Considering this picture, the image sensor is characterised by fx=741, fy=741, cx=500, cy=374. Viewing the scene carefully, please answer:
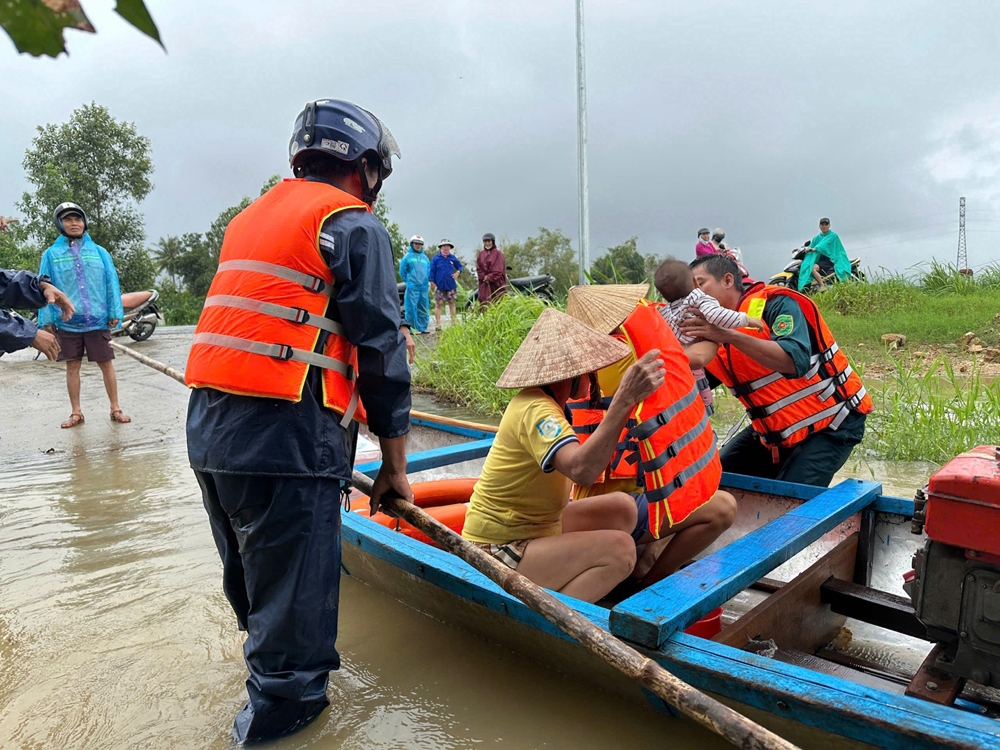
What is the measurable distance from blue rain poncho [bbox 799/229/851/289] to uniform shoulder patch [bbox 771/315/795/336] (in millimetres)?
10891

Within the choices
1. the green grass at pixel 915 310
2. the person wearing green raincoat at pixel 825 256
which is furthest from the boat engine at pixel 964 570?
the person wearing green raincoat at pixel 825 256

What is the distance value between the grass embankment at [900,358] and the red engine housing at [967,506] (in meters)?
3.47

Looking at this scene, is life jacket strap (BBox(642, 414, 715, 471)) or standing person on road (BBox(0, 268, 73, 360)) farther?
standing person on road (BBox(0, 268, 73, 360))

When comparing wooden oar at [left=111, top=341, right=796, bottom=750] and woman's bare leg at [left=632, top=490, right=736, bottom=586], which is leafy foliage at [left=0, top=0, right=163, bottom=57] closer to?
wooden oar at [left=111, top=341, right=796, bottom=750]

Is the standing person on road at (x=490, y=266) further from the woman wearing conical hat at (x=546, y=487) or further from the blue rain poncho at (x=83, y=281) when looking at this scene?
the woman wearing conical hat at (x=546, y=487)

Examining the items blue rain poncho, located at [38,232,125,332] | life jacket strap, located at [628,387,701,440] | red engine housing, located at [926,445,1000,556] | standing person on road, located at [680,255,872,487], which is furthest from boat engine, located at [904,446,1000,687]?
blue rain poncho, located at [38,232,125,332]

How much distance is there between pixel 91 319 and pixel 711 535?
557 centimetres

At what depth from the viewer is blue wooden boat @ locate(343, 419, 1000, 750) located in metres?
1.70

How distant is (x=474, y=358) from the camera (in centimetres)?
834

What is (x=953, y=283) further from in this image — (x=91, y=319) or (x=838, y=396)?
(x=91, y=319)

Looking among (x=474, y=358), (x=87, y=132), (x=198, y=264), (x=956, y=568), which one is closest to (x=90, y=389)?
(x=474, y=358)

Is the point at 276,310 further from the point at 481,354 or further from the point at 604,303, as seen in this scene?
the point at 481,354

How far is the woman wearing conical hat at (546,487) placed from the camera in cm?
239

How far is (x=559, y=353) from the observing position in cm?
246
